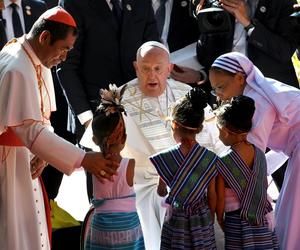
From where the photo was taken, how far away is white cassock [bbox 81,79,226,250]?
200 inches

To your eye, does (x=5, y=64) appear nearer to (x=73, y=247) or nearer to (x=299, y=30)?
(x=73, y=247)

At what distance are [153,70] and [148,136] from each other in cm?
47

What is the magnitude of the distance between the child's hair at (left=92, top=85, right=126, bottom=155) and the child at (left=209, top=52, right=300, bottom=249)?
885 mm

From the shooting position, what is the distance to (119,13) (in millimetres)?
5562

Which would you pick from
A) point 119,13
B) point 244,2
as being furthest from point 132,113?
point 244,2

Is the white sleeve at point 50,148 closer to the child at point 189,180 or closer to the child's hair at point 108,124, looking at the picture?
the child's hair at point 108,124

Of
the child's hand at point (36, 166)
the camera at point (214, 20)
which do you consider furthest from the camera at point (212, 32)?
the child's hand at point (36, 166)

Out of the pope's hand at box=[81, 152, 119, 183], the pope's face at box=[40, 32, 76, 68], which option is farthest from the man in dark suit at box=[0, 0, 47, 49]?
the pope's hand at box=[81, 152, 119, 183]

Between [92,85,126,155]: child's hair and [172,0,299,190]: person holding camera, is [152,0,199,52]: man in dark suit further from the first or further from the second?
[92,85,126,155]: child's hair

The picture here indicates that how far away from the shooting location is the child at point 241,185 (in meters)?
4.11

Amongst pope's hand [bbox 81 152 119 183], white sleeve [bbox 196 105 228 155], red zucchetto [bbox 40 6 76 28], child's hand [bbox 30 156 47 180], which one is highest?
red zucchetto [bbox 40 6 76 28]

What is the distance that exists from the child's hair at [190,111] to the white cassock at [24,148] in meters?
0.57

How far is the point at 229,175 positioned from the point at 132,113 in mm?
1403

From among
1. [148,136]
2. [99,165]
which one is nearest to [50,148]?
[99,165]
